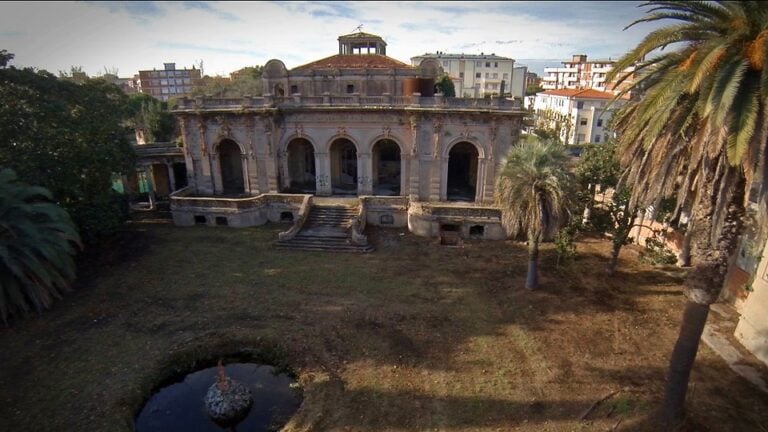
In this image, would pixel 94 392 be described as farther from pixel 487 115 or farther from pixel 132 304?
pixel 487 115

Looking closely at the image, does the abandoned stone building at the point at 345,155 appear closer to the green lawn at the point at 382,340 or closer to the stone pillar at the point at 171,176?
the green lawn at the point at 382,340

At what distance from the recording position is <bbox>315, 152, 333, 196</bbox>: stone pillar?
29641mm

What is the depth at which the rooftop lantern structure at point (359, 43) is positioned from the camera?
41.0 metres

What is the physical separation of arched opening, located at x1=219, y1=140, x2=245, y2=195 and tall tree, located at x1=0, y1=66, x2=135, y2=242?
7.63 meters

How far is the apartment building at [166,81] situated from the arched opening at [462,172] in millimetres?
108945

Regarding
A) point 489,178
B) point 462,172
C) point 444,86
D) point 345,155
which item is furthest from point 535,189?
point 444,86

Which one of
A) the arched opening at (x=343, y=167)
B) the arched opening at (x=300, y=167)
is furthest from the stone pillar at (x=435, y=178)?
the arched opening at (x=300, y=167)

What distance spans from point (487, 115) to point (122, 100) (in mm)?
23579

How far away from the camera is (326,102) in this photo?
28.7 meters

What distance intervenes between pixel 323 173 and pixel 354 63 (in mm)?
11171

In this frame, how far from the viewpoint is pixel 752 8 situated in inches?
320

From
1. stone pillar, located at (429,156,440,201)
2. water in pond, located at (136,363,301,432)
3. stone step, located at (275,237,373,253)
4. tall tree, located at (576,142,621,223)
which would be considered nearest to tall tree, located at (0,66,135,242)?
stone step, located at (275,237,373,253)

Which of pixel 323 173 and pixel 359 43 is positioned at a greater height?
pixel 359 43

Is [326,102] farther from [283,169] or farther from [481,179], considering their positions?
[481,179]
